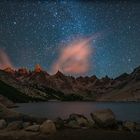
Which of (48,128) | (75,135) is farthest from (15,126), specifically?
(75,135)

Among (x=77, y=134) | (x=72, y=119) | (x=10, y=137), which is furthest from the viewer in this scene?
(x=72, y=119)

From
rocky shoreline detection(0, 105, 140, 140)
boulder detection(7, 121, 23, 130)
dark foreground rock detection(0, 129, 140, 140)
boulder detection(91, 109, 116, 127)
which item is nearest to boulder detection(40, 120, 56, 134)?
rocky shoreline detection(0, 105, 140, 140)

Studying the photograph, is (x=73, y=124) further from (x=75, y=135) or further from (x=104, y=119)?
(x=75, y=135)

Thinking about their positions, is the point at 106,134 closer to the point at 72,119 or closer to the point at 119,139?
the point at 119,139

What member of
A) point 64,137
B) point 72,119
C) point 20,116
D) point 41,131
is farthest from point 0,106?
point 64,137

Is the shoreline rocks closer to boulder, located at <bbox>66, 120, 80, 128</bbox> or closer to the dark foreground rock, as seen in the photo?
boulder, located at <bbox>66, 120, 80, 128</bbox>

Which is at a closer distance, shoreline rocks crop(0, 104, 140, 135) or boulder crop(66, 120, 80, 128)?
shoreline rocks crop(0, 104, 140, 135)

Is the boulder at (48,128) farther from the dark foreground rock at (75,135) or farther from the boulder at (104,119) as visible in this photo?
the boulder at (104,119)

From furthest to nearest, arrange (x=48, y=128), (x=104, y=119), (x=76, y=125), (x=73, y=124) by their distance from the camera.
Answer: (x=73, y=124)
(x=76, y=125)
(x=104, y=119)
(x=48, y=128)

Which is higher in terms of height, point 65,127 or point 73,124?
point 73,124

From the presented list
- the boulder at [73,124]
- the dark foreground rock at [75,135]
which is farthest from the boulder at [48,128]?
the boulder at [73,124]

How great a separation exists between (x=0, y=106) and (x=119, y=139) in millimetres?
34933

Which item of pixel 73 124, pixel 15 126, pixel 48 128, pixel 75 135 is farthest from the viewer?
pixel 73 124

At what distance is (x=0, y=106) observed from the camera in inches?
2571
